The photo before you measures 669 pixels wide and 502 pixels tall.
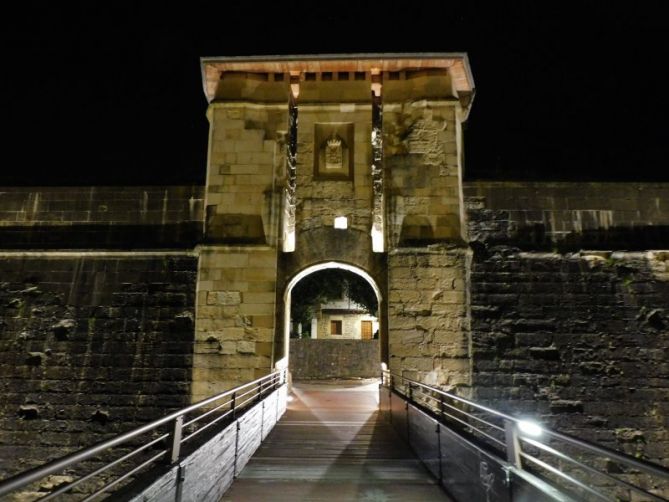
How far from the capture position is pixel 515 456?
334 cm

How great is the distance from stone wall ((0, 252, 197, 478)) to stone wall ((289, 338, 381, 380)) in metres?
9.26

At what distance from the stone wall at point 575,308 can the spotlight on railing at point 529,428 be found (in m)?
6.03

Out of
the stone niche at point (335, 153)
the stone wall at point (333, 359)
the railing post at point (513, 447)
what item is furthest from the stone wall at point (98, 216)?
the stone wall at point (333, 359)

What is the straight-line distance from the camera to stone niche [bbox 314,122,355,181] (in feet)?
34.0

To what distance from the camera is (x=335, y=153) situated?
10.4 metres

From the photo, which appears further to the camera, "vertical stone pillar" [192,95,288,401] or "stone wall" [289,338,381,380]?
"stone wall" [289,338,381,380]

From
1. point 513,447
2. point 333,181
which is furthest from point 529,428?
point 333,181

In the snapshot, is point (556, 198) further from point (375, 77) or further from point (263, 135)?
point (263, 135)

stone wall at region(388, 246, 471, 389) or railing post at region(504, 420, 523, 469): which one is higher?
stone wall at region(388, 246, 471, 389)

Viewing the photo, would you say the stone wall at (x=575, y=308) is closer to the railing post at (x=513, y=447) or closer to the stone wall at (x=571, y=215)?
the stone wall at (x=571, y=215)

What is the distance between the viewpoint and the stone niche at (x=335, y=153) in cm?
1035

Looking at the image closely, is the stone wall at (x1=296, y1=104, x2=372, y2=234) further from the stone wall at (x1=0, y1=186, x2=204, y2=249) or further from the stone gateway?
the stone wall at (x1=0, y1=186, x2=204, y2=249)

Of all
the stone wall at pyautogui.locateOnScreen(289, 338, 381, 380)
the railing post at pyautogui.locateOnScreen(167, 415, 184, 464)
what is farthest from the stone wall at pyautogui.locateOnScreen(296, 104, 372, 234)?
the stone wall at pyautogui.locateOnScreen(289, 338, 381, 380)

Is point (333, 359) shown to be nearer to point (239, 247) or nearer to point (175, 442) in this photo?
point (239, 247)
